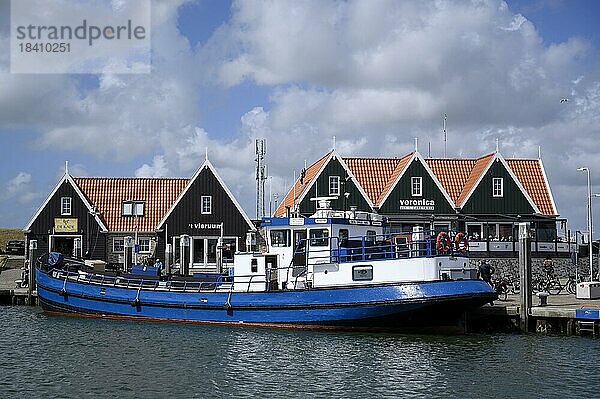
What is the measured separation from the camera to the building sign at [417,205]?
155 feet

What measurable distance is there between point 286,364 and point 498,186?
29204mm

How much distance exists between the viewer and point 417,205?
47156mm

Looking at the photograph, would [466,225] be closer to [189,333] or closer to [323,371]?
[189,333]

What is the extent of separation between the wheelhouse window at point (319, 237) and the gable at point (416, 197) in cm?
1829

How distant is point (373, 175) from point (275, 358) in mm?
27582

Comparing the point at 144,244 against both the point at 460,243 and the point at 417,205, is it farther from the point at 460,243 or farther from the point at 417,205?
the point at 460,243

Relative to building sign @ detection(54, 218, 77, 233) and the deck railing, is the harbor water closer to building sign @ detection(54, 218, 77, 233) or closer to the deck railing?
the deck railing

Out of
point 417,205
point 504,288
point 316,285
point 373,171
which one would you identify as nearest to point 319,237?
point 316,285

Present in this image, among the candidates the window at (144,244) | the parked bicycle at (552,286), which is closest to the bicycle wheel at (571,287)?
the parked bicycle at (552,286)

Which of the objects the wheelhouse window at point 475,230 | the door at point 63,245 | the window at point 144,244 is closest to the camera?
the wheelhouse window at point 475,230

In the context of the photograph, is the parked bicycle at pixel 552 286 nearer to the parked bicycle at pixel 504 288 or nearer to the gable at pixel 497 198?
the parked bicycle at pixel 504 288

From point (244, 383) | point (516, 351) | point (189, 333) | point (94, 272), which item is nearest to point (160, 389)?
point (244, 383)

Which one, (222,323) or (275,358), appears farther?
(222,323)

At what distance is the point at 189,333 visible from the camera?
1084 inches
